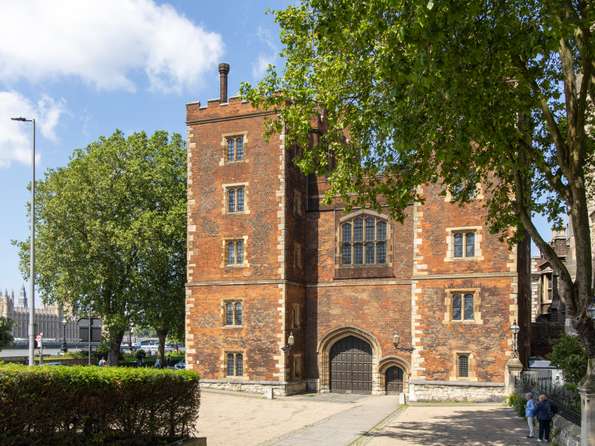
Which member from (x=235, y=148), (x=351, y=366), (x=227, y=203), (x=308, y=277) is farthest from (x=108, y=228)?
(x=351, y=366)

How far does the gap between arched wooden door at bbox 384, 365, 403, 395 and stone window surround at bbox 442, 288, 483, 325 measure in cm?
453

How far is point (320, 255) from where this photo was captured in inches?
1361

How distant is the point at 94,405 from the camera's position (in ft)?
40.8

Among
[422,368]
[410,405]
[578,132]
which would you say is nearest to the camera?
[578,132]

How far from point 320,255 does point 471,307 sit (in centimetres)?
867

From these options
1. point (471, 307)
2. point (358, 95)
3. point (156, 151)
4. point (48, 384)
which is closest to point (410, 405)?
point (471, 307)

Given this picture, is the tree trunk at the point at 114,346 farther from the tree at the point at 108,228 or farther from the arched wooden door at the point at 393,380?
the arched wooden door at the point at 393,380

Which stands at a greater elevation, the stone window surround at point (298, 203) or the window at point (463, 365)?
the stone window surround at point (298, 203)

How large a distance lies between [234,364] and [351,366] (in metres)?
6.08

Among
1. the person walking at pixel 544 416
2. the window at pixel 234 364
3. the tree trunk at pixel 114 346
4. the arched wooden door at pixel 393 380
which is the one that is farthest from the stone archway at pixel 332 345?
the person walking at pixel 544 416

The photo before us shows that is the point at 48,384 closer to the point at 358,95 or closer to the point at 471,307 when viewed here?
the point at 358,95

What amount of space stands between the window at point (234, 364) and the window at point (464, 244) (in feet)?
39.3

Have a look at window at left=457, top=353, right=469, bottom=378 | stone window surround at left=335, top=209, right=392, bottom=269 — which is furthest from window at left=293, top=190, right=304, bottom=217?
window at left=457, top=353, right=469, bottom=378

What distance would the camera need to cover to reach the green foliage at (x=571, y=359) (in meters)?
22.6
